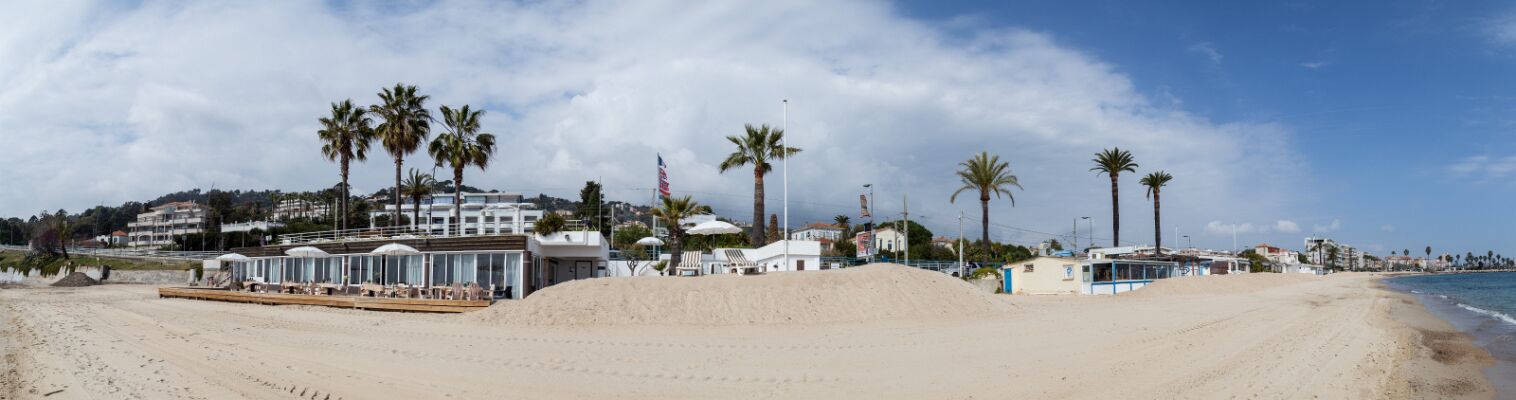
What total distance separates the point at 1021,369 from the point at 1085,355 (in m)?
→ 2.24

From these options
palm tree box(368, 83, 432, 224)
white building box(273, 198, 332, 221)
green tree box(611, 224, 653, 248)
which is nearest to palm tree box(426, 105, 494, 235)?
palm tree box(368, 83, 432, 224)

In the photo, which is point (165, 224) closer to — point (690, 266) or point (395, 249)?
point (395, 249)

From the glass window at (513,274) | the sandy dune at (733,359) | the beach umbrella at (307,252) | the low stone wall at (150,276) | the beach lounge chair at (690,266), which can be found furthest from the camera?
the low stone wall at (150,276)

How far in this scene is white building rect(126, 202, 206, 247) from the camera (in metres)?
130

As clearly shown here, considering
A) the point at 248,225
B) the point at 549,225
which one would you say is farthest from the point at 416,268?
the point at 248,225

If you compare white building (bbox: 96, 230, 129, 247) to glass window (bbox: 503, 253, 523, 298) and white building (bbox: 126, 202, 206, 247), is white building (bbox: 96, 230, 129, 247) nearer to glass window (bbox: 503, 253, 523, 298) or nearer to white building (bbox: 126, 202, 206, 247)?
white building (bbox: 126, 202, 206, 247)

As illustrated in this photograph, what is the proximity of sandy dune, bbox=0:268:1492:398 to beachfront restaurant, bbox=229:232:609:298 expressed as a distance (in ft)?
17.2

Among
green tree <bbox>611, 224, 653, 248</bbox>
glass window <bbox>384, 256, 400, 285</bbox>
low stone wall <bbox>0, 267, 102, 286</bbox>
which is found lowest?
low stone wall <bbox>0, 267, 102, 286</bbox>

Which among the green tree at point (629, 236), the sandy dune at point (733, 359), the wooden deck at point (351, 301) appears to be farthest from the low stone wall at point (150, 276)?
the sandy dune at point (733, 359)

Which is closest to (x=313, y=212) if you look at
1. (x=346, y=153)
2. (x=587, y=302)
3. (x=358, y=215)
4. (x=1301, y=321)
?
(x=358, y=215)

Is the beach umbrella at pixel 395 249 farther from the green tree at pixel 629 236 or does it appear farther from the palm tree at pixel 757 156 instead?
the green tree at pixel 629 236

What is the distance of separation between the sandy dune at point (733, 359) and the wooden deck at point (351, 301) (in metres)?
1.15

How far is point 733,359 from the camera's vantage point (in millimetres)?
12891

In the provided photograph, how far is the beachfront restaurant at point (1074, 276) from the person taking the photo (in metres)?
39.3
